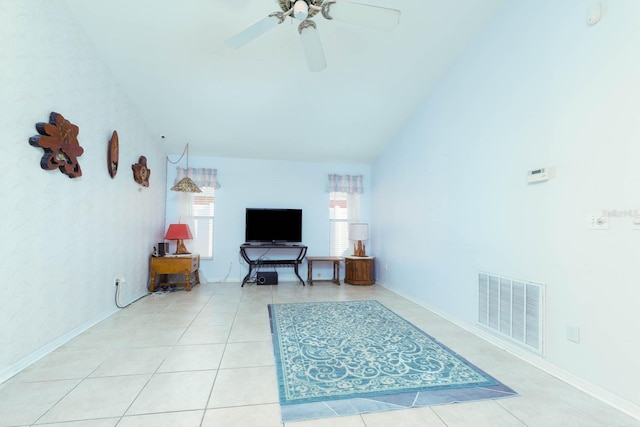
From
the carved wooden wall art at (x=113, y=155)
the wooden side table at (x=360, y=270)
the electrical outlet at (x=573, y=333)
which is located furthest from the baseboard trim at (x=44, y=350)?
the electrical outlet at (x=573, y=333)

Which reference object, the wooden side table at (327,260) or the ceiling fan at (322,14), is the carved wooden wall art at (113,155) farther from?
the wooden side table at (327,260)

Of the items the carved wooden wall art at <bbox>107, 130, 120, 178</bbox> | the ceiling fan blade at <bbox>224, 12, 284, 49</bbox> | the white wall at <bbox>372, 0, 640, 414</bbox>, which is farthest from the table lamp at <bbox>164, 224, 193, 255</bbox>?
the white wall at <bbox>372, 0, 640, 414</bbox>

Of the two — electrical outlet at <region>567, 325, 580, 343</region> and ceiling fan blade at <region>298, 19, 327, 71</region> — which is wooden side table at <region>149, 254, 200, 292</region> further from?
electrical outlet at <region>567, 325, 580, 343</region>

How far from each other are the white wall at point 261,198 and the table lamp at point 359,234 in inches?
16.0

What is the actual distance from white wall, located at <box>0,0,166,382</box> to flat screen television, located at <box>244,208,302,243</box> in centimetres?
202

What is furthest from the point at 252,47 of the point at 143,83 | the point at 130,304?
the point at 130,304

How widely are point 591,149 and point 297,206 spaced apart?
14.5 feet

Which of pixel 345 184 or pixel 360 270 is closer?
pixel 360 270

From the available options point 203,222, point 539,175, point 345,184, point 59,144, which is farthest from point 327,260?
point 59,144

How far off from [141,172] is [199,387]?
3.23 m

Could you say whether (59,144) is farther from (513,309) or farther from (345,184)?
(345,184)

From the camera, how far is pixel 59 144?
2346 millimetres

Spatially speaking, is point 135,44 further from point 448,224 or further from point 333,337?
point 448,224

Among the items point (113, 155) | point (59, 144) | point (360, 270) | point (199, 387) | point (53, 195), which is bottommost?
point (199, 387)
